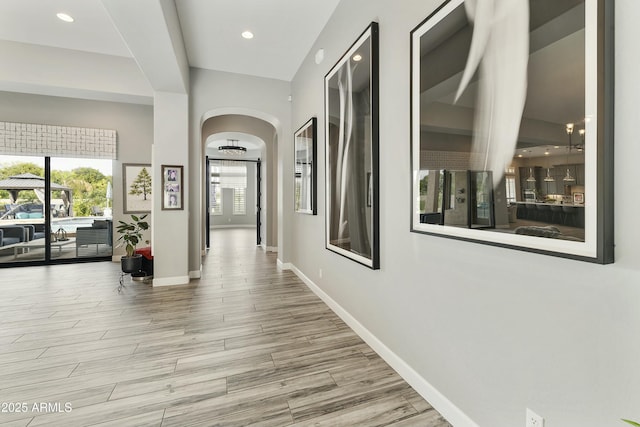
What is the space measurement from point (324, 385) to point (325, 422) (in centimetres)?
32

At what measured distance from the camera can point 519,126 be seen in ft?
4.04

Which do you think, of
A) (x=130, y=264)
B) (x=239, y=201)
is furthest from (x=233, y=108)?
(x=239, y=201)

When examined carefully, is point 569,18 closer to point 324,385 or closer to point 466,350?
point 466,350

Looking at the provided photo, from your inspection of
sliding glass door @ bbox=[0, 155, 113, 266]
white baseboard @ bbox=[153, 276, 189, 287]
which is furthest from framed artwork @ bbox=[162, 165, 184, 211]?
sliding glass door @ bbox=[0, 155, 113, 266]

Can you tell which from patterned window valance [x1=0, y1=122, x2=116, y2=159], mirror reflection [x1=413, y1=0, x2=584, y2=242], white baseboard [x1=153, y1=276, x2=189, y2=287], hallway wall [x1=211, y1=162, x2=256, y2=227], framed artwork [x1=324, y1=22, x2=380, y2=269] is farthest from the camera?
hallway wall [x1=211, y1=162, x2=256, y2=227]

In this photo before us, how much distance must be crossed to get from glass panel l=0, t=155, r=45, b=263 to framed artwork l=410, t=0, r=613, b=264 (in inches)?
284

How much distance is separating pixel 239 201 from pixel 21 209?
27.1 ft

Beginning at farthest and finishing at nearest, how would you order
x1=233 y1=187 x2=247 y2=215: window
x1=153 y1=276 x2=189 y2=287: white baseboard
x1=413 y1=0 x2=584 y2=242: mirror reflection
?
x1=233 y1=187 x2=247 y2=215: window → x1=153 y1=276 x2=189 y2=287: white baseboard → x1=413 y1=0 x2=584 y2=242: mirror reflection

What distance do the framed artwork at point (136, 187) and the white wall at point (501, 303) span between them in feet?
17.8

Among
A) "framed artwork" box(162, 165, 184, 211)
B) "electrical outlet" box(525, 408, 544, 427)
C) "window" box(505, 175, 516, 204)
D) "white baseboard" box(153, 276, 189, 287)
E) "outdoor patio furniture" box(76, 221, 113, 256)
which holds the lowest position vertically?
"white baseboard" box(153, 276, 189, 287)

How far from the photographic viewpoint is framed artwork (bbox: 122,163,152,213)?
6082 millimetres

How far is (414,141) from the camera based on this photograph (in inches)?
73.1

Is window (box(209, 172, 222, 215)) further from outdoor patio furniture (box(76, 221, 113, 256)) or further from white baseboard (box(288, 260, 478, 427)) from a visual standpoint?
white baseboard (box(288, 260, 478, 427))

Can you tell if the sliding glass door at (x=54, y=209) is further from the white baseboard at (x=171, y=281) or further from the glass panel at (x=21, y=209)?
the white baseboard at (x=171, y=281)
